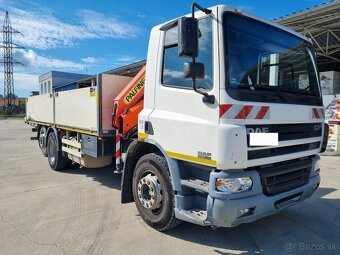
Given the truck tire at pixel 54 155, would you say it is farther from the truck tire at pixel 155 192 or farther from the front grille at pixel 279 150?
the front grille at pixel 279 150

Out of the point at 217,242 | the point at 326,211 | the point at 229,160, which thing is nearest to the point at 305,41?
the point at 229,160

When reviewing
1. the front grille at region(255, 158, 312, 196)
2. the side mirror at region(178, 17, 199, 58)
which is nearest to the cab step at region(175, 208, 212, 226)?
the front grille at region(255, 158, 312, 196)

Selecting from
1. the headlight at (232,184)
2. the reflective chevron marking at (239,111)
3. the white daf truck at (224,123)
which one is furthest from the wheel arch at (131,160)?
the reflective chevron marking at (239,111)

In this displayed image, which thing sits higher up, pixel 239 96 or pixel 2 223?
pixel 239 96

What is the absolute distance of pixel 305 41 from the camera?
168 inches

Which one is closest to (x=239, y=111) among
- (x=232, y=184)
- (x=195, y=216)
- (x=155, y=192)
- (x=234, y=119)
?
(x=234, y=119)

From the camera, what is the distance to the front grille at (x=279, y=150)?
10.5 ft

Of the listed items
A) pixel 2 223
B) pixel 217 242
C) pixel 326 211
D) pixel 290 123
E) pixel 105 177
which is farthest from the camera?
pixel 105 177

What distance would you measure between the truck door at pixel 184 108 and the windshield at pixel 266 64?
0.22 m

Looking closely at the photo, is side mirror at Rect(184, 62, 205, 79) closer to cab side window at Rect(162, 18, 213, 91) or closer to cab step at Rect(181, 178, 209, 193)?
cab side window at Rect(162, 18, 213, 91)

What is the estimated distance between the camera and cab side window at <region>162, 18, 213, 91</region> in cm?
329

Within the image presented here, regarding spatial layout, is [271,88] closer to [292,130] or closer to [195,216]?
[292,130]

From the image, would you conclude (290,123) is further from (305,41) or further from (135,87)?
(135,87)

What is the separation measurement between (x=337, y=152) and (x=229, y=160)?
29.5ft
